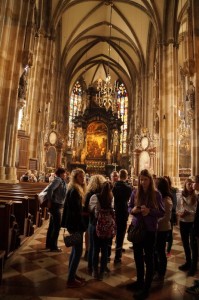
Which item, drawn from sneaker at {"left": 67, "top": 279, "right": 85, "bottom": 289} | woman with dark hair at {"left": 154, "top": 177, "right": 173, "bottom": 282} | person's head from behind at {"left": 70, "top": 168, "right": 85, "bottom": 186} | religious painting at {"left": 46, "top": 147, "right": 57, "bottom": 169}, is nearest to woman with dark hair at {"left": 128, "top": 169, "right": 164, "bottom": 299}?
woman with dark hair at {"left": 154, "top": 177, "right": 173, "bottom": 282}

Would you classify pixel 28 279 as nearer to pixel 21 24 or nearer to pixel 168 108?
pixel 21 24

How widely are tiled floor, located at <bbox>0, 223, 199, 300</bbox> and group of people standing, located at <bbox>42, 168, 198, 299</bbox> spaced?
0.14 metres

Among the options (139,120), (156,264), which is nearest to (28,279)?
(156,264)

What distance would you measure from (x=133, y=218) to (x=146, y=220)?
0.26 m

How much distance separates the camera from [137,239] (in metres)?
2.88

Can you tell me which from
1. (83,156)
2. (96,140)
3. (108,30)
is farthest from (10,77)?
(96,140)

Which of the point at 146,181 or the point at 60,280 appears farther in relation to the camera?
the point at 60,280

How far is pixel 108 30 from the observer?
27125 mm

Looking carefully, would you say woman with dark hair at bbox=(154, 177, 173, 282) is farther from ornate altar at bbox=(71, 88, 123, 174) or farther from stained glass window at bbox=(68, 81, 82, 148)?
stained glass window at bbox=(68, 81, 82, 148)

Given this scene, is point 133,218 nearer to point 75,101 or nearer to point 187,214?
point 187,214

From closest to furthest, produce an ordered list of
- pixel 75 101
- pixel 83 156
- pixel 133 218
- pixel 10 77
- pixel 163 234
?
pixel 133 218 → pixel 163 234 → pixel 10 77 → pixel 83 156 → pixel 75 101

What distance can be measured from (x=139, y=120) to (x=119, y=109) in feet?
38.2

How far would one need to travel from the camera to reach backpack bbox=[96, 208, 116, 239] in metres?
3.35

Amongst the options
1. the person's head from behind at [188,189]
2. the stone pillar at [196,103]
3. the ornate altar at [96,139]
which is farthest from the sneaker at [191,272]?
the ornate altar at [96,139]
